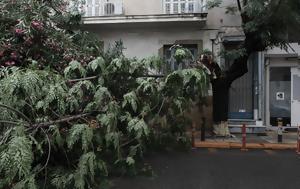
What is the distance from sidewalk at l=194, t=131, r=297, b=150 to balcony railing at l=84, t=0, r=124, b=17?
568cm

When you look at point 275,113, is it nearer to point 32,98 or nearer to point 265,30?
point 265,30

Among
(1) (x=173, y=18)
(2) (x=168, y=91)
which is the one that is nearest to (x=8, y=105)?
(2) (x=168, y=91)

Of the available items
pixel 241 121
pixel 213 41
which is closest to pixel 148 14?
pixel 213 41

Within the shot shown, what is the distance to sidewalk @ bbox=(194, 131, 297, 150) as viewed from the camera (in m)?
14.0

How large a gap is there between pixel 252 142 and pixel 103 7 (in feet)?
24.7

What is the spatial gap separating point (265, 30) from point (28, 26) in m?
8.00

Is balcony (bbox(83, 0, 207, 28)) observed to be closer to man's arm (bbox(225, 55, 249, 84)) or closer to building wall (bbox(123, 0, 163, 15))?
building wall (bbox(123, 0, 163, 15))

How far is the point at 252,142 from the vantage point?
1478cm

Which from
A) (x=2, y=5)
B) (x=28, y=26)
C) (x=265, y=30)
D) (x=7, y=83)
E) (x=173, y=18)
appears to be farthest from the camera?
(x=173, y=18)

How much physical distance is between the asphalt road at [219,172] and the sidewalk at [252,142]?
50.5 inches

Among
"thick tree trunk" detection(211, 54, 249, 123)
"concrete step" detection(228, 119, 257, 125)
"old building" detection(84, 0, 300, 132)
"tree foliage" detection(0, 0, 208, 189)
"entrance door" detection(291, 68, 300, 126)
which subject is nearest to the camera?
"tree foliage" detection(0, 0, 208, 189)

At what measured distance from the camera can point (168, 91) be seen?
544 cm

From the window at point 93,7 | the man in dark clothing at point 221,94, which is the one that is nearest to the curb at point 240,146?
the man in dark clothing at point 221,94

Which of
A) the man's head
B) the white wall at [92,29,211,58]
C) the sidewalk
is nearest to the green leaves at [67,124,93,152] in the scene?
the man's head
